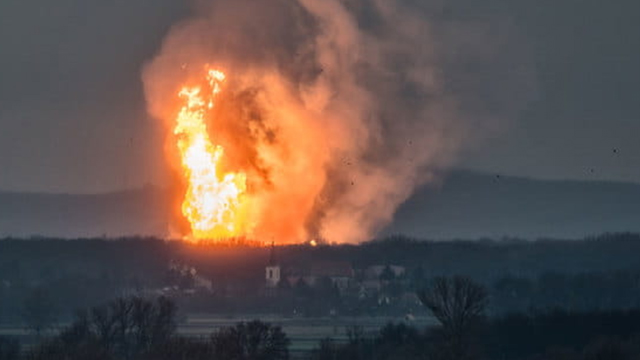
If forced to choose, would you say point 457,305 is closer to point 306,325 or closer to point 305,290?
point 306,325

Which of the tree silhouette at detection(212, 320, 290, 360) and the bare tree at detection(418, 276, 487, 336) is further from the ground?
the bare tree at detection(418, 276, 487, 336)

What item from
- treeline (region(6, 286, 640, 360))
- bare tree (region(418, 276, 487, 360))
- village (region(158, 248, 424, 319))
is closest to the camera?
treeline (region(6, 286, 640, 360))

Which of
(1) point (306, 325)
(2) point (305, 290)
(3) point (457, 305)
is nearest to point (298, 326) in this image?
(1) point (306, 325)

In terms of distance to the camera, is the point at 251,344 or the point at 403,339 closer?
the point at 251,344

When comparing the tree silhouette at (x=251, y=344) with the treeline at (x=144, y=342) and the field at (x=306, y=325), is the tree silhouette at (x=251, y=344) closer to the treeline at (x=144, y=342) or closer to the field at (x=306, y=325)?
the treeline at (x=144, y=342)

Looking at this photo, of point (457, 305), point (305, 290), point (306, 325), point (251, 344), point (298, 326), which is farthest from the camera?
point (305, 290)

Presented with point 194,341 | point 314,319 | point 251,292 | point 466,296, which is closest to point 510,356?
point 466,296

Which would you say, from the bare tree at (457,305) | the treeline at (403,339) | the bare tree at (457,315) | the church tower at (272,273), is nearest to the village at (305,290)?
the church tower at (272,273)

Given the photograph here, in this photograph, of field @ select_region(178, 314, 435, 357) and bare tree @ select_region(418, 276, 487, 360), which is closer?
bare tree @ select_region(418, 276, 487, 360)

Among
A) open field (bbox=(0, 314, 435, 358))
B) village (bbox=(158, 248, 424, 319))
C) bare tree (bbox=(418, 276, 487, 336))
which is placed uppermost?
village (bbox=(158, 248, 424, 319))

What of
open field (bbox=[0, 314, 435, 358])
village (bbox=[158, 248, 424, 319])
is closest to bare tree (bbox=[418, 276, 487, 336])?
open field (bbox=[0, 314, 435, 358])

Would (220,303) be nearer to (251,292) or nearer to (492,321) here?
(251,292)

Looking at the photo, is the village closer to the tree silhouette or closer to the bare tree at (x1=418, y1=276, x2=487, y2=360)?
the bare tree at (x1=418, y1=276, x2=487, y2=360)
